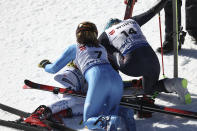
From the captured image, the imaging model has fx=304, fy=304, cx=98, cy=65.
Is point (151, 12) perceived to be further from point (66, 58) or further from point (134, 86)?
point (66, 58)

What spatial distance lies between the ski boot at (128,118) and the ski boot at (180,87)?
79 centimetres

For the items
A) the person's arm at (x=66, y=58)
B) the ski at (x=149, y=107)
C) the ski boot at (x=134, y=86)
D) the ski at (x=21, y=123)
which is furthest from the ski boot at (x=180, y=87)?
the ski at (x=21, y=123)

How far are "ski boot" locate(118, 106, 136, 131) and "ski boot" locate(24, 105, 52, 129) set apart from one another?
1061mm

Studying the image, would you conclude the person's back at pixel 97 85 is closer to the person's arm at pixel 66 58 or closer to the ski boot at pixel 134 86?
the person's arm at pixel 66 58

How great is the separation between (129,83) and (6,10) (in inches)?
265

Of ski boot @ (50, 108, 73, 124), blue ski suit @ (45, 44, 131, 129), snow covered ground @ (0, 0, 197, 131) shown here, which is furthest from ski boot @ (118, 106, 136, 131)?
ski boot @ (50, 108, 73, 124)

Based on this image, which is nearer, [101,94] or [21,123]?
[101,94]

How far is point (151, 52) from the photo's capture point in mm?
4355

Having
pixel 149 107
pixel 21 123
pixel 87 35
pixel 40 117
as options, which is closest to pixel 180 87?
pixel 149 107

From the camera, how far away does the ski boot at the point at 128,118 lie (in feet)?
12.9

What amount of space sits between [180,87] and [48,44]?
14.1ft

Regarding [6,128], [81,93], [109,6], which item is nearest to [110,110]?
[81,93]

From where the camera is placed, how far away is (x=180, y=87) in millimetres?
4312

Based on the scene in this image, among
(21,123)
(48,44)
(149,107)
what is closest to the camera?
(149,107)
